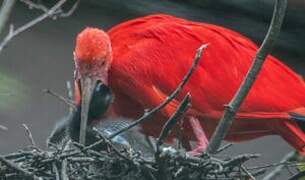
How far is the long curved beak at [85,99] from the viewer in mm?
4957

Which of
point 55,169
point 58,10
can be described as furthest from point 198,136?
point 55,169

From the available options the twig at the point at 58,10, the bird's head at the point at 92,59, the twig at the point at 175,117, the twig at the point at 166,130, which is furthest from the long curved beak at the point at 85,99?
the twig at the point at 175,117

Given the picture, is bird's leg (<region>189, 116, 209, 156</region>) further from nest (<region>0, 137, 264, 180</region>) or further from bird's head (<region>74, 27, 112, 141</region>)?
nest (<region>0, 137, 264, 180</region>)

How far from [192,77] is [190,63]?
0.25ft

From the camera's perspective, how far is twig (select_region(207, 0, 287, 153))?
4.28 meters

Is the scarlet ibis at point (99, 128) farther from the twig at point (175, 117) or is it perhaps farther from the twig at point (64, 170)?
the twig at point (175, 117)

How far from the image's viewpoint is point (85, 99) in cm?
529

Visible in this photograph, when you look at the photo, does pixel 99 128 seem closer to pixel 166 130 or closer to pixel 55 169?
pixel 55 169

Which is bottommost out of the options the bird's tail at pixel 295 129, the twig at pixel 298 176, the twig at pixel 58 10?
the bird's tail at pixel 295 129

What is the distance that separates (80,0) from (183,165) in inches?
Result: 81.7

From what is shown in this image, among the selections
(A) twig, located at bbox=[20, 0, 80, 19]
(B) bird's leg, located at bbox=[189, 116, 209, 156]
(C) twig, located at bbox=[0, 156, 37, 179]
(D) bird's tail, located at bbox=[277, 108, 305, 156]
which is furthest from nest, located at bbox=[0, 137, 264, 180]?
(D) bird's tail, located at bbox=[277, 108, 305, 156]

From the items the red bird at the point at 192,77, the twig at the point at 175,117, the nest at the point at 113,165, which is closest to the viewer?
the twig at the point at 175,117

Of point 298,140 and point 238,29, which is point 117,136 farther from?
point 238,29

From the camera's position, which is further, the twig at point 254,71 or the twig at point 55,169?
the twig at point 55,169
